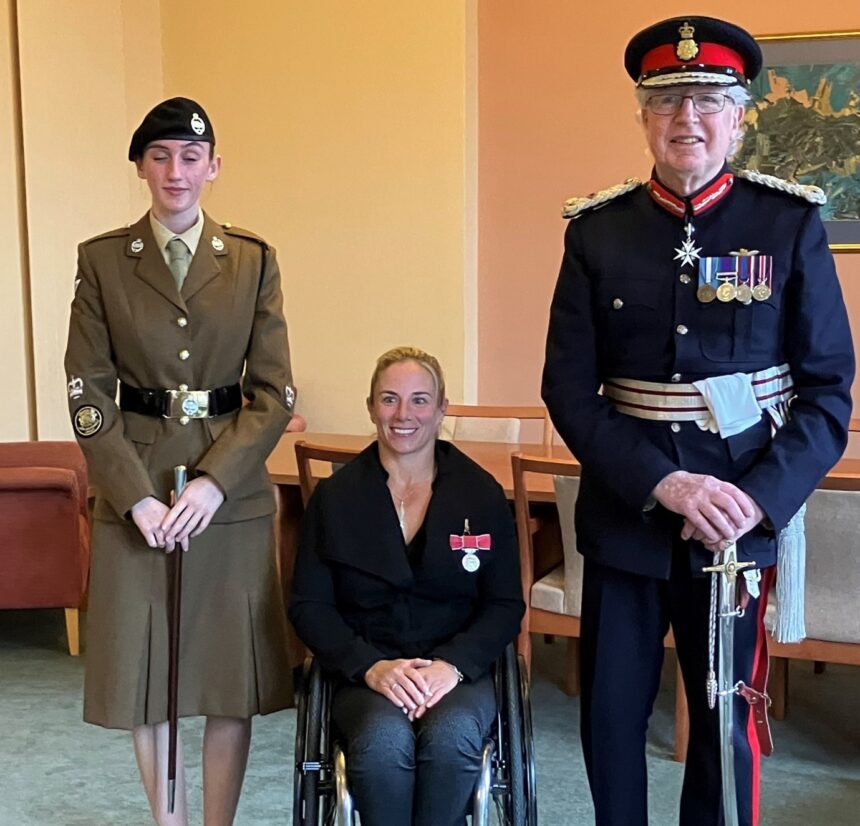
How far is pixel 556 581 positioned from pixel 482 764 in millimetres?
1146

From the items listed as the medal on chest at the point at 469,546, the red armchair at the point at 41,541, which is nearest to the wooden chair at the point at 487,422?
the red armchair at the point at 41,541

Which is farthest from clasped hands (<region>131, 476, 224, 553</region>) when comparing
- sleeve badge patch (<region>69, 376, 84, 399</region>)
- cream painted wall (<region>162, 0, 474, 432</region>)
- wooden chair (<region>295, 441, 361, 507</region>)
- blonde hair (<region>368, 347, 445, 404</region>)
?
cream painted wall (<region>162, 0, 474, 432</region>)

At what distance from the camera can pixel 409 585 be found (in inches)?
79.7

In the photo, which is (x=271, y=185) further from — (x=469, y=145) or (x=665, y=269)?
(x=665, y=269)

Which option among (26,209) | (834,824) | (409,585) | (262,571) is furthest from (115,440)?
(26,209)

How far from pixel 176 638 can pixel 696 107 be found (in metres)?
1.24

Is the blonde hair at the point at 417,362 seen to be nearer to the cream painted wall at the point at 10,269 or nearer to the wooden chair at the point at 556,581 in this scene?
the wooden chair at the point at 556,581

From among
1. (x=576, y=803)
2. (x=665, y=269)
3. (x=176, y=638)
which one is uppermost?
(x=665, y=269)

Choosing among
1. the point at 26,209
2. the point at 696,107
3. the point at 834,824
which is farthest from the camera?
the point at 26,209

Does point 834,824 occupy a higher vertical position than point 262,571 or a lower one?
lower

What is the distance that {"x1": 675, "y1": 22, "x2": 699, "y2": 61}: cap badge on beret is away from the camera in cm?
170

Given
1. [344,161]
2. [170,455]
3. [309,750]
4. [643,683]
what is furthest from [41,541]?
[643,683]

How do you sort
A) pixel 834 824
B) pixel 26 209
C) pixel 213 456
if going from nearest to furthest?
1. pixel 213 456
2. pixel 834 824
3. pixel 26 209

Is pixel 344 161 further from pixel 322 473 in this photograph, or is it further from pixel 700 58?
pixel 700 58
